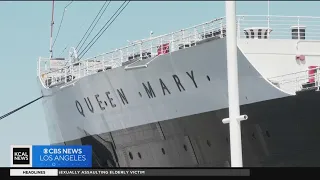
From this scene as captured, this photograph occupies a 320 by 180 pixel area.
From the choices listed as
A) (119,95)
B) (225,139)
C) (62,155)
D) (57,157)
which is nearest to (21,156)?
(57,157)

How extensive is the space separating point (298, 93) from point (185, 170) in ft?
34.5

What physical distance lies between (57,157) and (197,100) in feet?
18.1

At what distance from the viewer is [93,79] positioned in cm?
3953

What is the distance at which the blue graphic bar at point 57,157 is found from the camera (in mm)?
32031

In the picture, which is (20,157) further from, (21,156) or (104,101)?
(104,101)

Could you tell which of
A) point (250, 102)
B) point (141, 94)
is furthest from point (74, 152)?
point (250, 102)

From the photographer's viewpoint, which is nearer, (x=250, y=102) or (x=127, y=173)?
(x=127, y=173)

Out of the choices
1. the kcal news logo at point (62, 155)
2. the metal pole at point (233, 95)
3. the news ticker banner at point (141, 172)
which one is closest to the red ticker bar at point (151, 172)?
the news ticker banner at point (141, 172)

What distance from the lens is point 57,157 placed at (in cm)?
3338

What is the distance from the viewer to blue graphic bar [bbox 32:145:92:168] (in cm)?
3203

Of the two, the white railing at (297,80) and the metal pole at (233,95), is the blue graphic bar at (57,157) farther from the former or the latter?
the metal pole at (233,95)

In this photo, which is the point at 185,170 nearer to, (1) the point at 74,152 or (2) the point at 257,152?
(2) the point at 257,152

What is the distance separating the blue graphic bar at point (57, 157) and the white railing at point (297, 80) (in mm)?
7459

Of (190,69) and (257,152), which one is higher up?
(190,69)
